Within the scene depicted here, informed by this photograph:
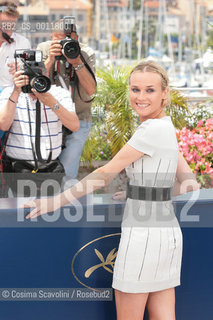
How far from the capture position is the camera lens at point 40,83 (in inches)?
104

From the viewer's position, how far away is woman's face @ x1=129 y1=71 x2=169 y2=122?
2.12m

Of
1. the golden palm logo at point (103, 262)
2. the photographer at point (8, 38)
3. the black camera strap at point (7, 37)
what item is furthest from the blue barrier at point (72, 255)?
the black camera strap at point (7, 37)

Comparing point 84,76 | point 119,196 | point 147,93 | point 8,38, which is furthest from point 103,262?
point 8,38

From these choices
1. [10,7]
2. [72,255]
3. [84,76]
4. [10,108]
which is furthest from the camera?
[84,76]

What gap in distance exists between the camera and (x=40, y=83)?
8.74 ft

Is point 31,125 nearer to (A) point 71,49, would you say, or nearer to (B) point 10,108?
(B) point 10,108

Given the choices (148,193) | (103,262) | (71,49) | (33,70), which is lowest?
(103,262)

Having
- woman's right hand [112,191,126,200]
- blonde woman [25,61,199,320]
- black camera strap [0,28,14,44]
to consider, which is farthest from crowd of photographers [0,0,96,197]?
blonde woman [25,61,199,320]

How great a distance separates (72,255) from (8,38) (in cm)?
170

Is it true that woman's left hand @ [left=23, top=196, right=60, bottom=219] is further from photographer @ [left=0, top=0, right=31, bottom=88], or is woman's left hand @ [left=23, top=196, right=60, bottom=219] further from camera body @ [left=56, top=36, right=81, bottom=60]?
camera body @ [left=56, top=36, right=81, bottom=60]

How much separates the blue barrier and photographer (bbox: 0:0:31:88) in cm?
127

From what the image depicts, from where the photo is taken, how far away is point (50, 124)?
2.81m

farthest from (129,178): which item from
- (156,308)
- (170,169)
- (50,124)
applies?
(50,124)

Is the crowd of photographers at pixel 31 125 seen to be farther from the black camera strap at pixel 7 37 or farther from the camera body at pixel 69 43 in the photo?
the camera body at pixel 69 43
